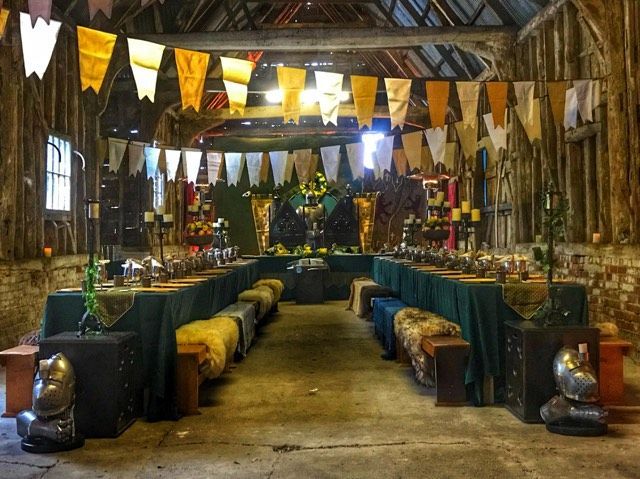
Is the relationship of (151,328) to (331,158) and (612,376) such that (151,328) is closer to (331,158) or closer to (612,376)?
(612,376)

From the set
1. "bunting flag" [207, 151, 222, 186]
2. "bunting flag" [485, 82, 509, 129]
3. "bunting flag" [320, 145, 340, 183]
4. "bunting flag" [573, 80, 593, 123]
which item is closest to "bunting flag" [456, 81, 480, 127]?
"bunting flag" [485, 82, 509, 129]

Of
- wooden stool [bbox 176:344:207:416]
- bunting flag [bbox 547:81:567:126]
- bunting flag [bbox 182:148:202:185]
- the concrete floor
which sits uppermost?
bunting flag [bbox 547:81:567:126]

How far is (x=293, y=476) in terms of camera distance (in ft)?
9.90

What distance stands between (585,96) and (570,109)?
40 cm

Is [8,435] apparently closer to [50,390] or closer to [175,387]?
[50,390]

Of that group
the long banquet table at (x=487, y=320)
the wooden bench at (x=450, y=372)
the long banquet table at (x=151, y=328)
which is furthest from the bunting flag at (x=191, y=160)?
the wooden bench at (x=450, y=372)

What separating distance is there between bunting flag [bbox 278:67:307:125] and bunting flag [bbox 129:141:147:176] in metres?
3.52

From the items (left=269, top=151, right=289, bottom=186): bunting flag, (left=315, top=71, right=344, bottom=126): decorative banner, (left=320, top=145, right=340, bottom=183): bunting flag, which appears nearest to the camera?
(left=315, top=71, right=344, bottom=126): decorative banner

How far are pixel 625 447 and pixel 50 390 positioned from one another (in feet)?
9.90

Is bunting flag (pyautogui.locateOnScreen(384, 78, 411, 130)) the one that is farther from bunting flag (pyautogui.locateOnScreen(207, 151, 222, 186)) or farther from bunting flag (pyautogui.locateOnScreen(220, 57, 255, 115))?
bunting flag (pyautogui.locateOnScreen(207, 151, 222, 186))

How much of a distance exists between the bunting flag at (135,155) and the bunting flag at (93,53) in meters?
4.17

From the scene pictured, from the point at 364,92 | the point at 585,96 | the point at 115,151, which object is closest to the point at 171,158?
the point at 115,151

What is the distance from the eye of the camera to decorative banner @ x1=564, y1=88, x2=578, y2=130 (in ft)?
23.0

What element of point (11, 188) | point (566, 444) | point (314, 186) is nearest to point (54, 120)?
point (11, 188)
